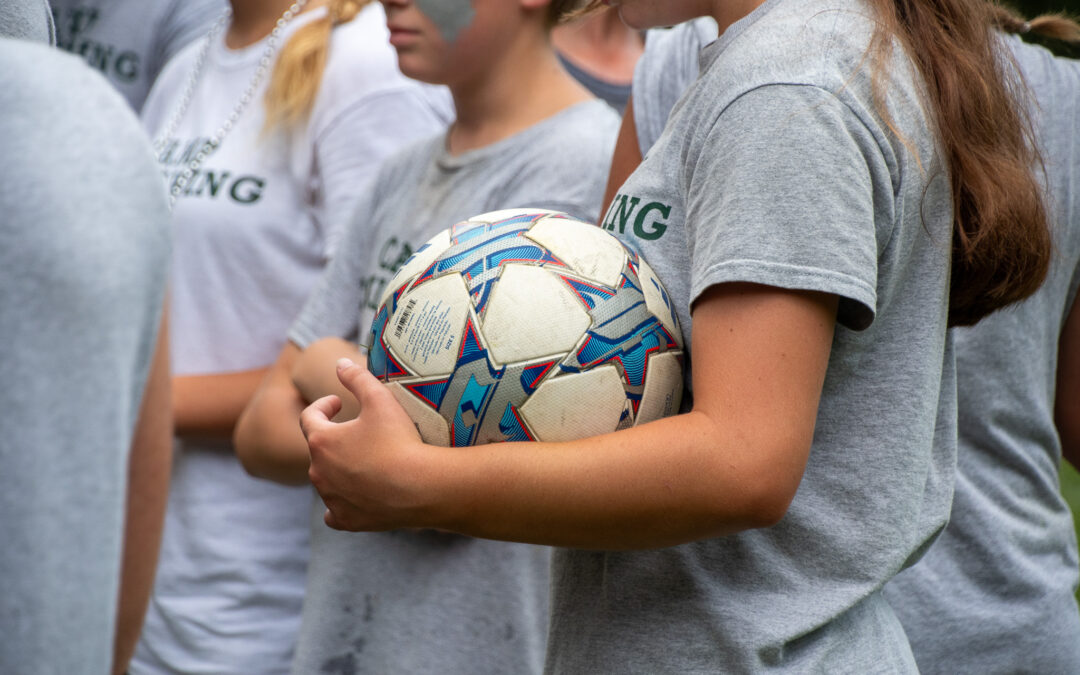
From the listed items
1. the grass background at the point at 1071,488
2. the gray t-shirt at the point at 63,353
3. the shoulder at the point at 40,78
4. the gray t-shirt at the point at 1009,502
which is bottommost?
the grass background at the point at 1071,488

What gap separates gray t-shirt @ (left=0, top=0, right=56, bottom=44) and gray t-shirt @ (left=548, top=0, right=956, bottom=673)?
90 cm

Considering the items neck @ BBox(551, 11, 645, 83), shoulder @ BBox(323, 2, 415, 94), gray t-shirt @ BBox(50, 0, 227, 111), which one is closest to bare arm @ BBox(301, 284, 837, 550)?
shoulder @ BBox(323, 2, 415, 94)

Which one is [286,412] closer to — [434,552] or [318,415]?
[434,552]

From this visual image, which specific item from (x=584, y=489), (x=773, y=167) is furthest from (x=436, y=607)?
(x=773, y=167)

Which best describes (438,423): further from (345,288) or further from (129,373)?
(345,288)

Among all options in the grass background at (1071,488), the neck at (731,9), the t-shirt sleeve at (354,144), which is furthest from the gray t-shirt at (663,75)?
the grass background at (1071,488)

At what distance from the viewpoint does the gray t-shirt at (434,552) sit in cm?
205

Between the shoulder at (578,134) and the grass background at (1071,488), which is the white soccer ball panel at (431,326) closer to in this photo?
the shoulder at (578,134)

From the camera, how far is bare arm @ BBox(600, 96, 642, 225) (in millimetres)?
2016

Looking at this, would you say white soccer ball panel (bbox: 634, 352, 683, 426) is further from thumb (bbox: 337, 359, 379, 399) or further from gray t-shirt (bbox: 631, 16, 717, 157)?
gray t-shirt (bbox: 631, 16, 717, 157)

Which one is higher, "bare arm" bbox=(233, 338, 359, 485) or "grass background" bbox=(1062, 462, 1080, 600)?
"bare arm" bbox=(233, 338, 359, 485)

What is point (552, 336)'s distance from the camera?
1.37 m

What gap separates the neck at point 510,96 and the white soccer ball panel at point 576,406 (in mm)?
1057

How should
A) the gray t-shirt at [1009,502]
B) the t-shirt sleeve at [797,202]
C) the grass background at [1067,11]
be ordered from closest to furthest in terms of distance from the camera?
the t-shirt sleeve at [797,202]
the gray t-shirt at [1009,502]
the grass background at [1067,11]
